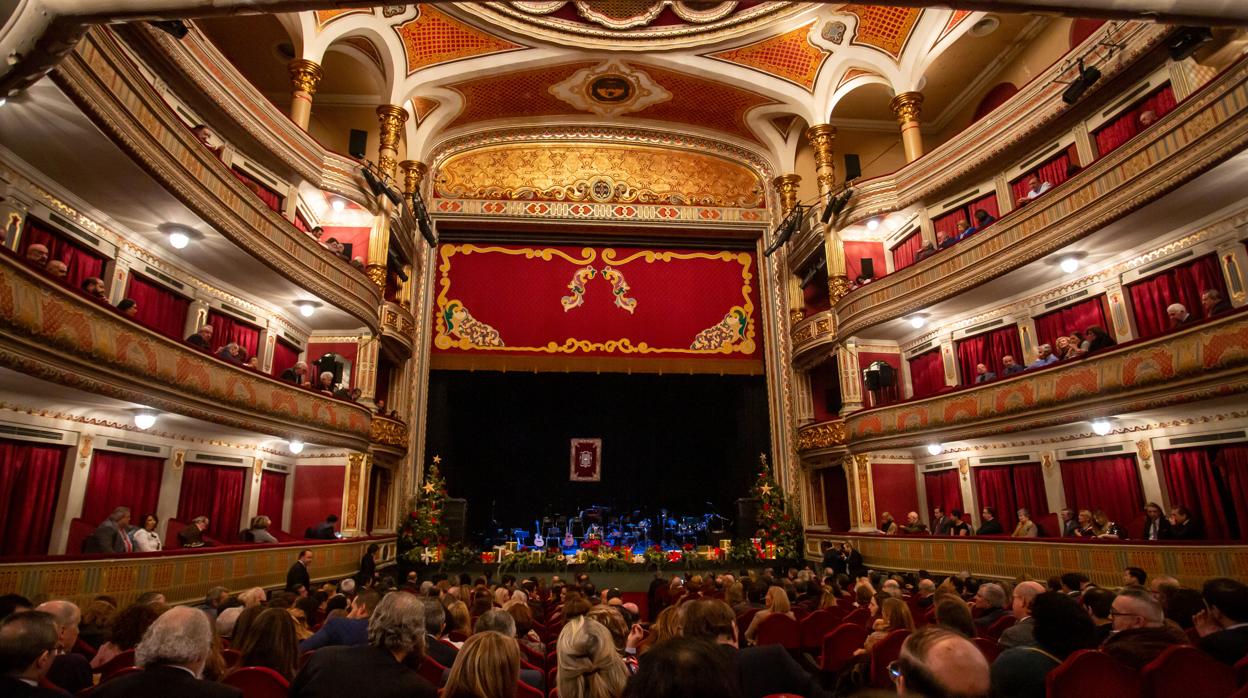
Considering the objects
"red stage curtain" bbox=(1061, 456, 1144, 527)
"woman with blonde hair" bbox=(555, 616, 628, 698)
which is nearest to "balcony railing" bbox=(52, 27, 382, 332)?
"woman with blonde hair" bbox=(555, 616, 628, 698)

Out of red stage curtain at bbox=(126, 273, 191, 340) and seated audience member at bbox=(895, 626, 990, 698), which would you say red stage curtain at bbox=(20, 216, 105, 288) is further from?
seated audience member at bbox=(895, 626, 990, 698)

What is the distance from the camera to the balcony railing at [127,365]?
5.95 metres

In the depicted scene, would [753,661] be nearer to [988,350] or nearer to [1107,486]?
[1107,486]

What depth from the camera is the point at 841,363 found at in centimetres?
1518

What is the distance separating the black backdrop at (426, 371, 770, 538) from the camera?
61.4 ft

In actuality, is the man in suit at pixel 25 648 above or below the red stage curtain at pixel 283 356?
below

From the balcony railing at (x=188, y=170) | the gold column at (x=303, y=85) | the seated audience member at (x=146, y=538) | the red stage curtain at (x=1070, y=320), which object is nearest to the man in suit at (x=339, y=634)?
the balcony railing at (x=188, y=170)

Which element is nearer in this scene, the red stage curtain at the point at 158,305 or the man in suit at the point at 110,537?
the man in suit at the point at 110,537

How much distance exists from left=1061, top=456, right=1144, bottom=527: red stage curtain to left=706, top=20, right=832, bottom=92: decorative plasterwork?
10.7 metres

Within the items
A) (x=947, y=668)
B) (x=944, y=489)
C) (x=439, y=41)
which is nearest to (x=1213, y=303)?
(x=944, y=489)

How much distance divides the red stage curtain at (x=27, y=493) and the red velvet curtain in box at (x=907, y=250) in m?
15.9

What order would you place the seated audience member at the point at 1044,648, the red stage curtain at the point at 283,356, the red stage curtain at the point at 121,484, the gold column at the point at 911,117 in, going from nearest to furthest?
1. the seated audience member at the point at 1044,648
2. the red stage curtain at the point at 121,484
3. the red stage curtain at the point at 283,356
4. the gold column at the point at 911,117

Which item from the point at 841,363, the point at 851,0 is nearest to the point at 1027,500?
the point at 841,363

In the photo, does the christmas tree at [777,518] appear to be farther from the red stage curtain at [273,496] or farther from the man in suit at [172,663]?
the man in suit at [172,663]
